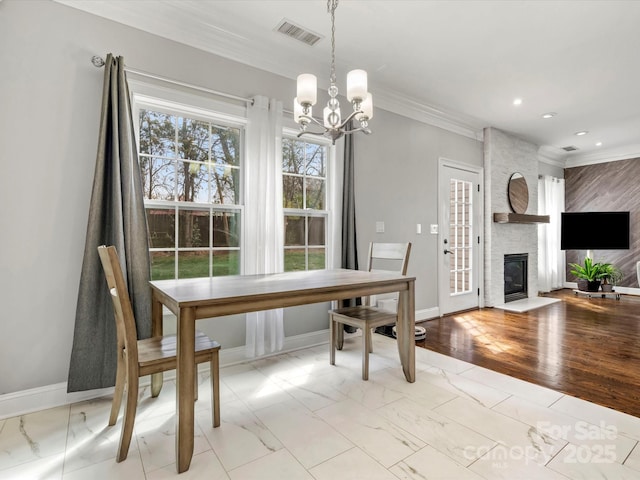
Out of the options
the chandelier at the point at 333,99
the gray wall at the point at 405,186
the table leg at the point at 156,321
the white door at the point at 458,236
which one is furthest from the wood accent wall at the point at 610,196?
the table leg at the point at 156,321

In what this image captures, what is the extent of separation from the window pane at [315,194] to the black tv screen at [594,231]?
5368mm

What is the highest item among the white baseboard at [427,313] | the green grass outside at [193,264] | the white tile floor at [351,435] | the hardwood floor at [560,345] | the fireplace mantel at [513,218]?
the fireplace mantel at [513,218]

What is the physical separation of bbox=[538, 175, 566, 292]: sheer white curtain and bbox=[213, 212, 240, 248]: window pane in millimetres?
6008

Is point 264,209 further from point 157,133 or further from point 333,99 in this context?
point 333,99

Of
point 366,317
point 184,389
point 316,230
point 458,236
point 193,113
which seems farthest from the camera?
point 458,236

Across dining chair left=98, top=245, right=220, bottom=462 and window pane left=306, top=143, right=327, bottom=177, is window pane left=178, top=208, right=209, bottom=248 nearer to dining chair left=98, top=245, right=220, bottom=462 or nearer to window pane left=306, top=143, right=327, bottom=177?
dining chair left=98, top=245, right=220, bottom=462

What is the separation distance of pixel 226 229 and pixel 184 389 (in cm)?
155

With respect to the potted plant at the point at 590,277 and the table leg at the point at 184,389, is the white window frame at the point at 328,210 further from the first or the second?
the potted plant at the point at 590,277

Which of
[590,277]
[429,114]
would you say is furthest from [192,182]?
[590,277]

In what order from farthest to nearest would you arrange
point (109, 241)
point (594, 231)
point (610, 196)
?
point (610, 196), point (594, 231), point (109, 241)

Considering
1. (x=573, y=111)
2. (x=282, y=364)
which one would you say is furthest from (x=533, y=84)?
(x=282, y=364)

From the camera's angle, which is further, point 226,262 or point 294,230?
point 294,230

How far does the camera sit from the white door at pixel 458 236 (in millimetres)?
4508

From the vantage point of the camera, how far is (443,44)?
289cm
